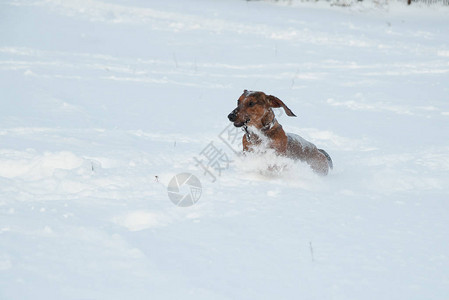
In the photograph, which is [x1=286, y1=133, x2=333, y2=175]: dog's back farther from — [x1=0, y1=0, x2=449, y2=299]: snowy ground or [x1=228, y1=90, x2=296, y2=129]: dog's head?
[x1=228, y1=90, x2=296, y2=129]: dog's head

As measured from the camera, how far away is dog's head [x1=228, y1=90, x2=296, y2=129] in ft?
12.0

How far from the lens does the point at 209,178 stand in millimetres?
3465

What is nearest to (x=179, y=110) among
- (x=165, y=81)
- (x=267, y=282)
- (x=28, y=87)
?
(x=165, y=81)

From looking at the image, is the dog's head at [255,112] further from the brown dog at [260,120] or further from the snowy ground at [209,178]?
the snowy ground at [209,178]

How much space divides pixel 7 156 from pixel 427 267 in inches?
117

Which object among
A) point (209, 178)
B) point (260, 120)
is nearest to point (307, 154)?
point (260, 120)

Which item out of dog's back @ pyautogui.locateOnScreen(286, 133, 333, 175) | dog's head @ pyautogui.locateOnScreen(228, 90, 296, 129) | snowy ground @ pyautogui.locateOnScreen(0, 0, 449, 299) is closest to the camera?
snowy ground @ pyautogui.locateOnScreen(0, 0, 449, 299)

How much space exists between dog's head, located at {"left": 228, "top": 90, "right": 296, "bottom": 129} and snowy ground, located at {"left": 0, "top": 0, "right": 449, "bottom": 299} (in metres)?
0.30

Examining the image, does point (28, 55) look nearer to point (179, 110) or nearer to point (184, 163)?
point (179, 110)

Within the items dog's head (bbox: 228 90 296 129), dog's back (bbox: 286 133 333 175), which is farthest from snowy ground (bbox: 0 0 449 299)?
dog's head (bbox: 228 90 296 129)

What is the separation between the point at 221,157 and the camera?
13.6ft

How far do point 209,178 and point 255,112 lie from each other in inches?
25.6

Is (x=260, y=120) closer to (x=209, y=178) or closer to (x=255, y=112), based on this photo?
(x=255, y=112)

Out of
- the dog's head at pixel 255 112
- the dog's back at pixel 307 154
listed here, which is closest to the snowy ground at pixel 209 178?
the dog's back at pixel 307 154
